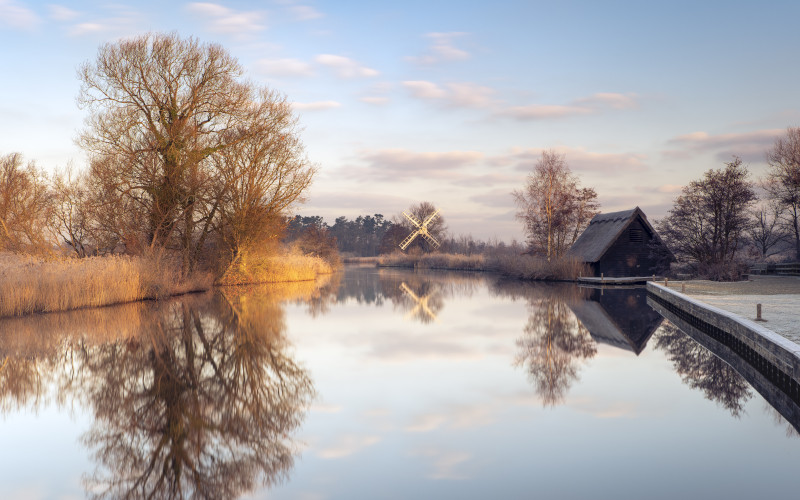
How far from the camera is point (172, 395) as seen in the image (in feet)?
22.2

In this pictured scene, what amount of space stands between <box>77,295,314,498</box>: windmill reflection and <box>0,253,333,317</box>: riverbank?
4716mm

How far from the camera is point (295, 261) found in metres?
30.6

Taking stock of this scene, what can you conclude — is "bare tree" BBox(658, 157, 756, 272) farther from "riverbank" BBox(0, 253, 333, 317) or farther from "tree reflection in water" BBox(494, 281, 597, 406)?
"riverbank" BBox(0, 253, 333, 317)

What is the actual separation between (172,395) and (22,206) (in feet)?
80.8

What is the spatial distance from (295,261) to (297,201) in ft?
18.7

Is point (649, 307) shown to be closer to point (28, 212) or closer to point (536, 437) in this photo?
point (536, 437)

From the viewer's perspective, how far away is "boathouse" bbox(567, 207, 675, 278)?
31.4 metres

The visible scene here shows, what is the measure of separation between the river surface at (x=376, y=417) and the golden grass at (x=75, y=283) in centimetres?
208

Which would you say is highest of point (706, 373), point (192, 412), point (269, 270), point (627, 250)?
point (627, 250)

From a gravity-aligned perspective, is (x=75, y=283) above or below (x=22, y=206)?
below

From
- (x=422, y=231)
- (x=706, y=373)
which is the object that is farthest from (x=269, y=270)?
(x=422, y=231)

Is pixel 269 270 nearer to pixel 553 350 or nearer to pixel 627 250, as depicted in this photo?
pixel 627 250

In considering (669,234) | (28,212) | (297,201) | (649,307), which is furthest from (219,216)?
(669,234)

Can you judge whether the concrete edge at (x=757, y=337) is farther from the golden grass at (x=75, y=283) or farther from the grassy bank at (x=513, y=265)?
the grassy bank at (x=513, y=265)
